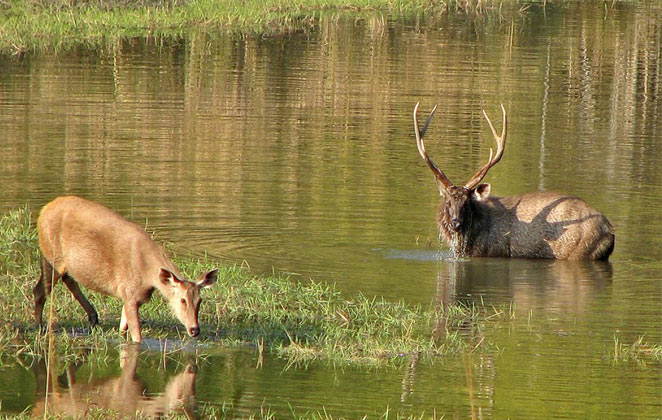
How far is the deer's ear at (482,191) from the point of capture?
46.6 feet

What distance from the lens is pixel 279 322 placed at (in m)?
10.4

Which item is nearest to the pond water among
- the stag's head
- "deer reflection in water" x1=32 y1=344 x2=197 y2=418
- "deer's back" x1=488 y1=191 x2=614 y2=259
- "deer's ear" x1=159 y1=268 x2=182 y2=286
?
"deer reflection in water" x1=32 y1=344 x2=197 y2=418

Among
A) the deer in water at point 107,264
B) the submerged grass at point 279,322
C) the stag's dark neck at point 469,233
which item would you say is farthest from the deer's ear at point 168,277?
the stag's dark neck at point 469,233

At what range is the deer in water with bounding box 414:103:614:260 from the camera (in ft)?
46.1

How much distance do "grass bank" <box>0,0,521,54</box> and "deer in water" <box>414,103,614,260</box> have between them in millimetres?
14830

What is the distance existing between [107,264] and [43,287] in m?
0.68

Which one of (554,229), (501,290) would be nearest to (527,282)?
(501,290)

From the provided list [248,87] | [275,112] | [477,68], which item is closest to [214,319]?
[275,112]

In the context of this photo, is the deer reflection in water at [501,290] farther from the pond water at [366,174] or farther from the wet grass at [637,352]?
the wet grass at [637,352]

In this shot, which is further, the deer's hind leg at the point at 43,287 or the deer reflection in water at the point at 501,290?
the deer's hind leg at the point at 43,287

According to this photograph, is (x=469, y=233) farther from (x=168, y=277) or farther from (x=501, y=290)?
(x=168, y=277)

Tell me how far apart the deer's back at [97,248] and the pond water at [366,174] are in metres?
0.59

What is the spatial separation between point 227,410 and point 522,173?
34.5 feet

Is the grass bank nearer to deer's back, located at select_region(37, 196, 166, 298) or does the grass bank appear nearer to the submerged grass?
the submerged grass
